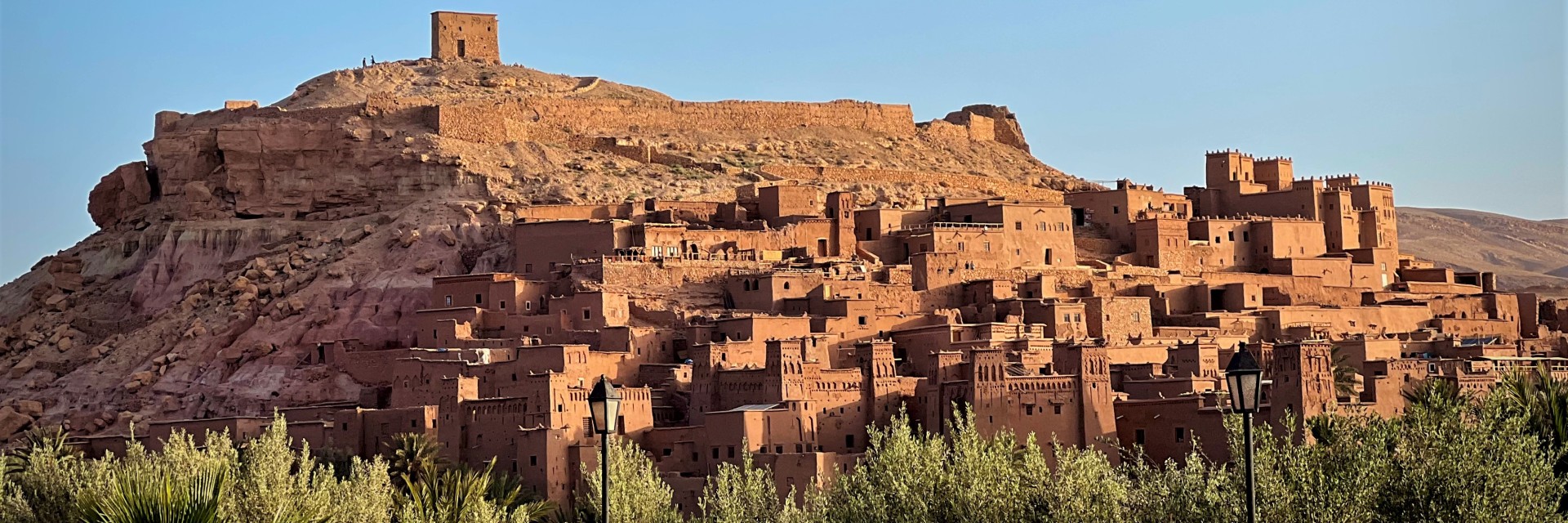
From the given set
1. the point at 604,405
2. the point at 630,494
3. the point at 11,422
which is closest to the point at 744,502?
the point at 630,494

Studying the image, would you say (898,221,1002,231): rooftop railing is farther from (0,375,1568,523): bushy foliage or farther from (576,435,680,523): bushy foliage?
(576,435,680,523): bushy foliage

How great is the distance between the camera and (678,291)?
61844 millimetres

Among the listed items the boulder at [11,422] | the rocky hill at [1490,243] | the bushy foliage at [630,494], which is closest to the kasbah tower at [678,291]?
the boulder at [11,422]

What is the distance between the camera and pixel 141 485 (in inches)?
1296

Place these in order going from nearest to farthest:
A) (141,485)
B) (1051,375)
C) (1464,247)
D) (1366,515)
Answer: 1. (1366,515)
2. (141,485)
3. (1051,375)
4. (1464,247)

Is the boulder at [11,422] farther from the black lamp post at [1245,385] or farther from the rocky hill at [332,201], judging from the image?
the black lamp post at [1245,385]

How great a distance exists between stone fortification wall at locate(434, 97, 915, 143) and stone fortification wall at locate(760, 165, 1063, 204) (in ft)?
13.0

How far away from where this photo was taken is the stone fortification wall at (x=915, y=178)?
76.4 meters

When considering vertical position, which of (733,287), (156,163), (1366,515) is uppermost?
(156,163)

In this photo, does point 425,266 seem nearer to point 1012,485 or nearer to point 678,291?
point 678,291

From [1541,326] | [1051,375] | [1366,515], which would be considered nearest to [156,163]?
[1051,375]

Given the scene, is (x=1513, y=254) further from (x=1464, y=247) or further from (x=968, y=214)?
(x=968, y=214)

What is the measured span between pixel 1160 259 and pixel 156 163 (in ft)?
89.9

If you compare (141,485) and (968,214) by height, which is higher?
(968,214)
